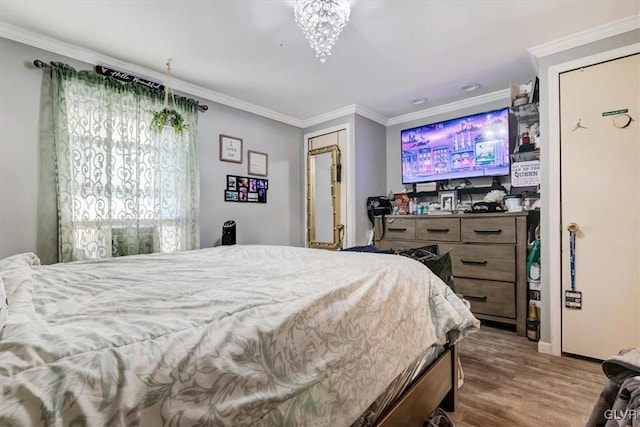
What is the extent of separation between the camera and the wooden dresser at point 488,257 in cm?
254

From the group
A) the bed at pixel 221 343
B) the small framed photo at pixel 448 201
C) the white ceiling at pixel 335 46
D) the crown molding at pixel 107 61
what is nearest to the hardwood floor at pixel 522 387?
the bed at pixel 221 343

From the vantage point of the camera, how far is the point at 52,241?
218 centimetres

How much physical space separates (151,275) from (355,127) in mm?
2863

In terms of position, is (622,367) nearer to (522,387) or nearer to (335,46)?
(522,387)

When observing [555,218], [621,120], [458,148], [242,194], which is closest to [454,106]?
[458,148]

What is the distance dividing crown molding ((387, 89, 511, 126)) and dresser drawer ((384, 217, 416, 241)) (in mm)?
1383

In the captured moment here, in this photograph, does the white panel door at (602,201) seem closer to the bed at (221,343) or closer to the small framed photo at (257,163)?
the bed at (221,343)

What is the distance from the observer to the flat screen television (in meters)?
2.99

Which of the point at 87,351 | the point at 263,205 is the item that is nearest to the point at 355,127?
the point at 263,205

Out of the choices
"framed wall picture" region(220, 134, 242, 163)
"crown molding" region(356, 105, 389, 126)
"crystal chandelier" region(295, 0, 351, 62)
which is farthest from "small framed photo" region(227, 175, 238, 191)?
"crystal chandelier" region(295, 0, 351, 62)

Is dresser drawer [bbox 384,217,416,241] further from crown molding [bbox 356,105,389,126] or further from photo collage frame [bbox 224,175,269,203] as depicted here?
photo collage frame [bbox 224,175,269,203]

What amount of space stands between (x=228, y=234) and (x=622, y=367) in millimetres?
2872

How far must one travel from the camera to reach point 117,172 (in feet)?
7.88

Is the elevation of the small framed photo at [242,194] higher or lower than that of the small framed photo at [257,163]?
lower
